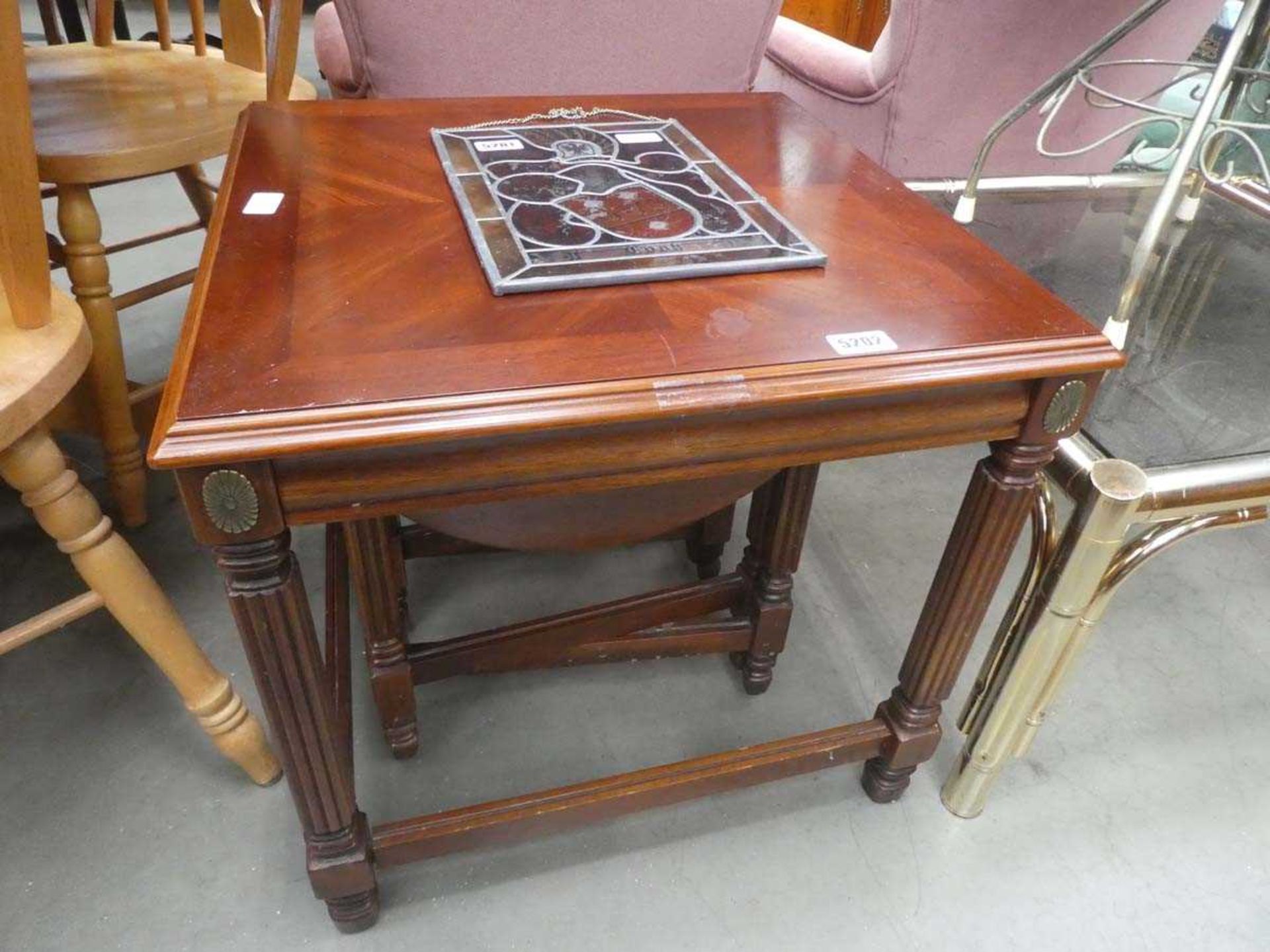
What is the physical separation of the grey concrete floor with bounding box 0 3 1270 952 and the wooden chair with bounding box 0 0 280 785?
0.17m

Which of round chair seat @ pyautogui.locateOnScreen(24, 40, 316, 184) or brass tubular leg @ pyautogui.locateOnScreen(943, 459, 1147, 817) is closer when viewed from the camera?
brass tubular leg @ pyautogui.locateOnScreen(943, 459, 1147, 817)

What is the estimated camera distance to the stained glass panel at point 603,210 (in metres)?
0.65

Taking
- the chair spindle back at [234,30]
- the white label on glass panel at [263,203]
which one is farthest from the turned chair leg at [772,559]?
the chair spindle back at [234,30]

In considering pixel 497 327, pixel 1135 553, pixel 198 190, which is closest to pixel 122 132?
pixel 198 190

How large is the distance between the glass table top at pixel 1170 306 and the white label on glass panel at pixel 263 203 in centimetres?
76

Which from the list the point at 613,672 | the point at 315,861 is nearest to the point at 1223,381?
the point at 613,672

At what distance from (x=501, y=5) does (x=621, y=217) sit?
66 centimetres

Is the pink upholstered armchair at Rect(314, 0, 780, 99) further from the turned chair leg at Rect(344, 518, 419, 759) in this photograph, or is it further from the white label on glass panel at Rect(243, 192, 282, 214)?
the turned chair leg at Rect(344, 518, 419, 759)

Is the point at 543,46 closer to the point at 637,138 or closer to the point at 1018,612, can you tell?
the point at 637,138

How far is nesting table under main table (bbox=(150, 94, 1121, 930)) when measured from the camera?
529 millimetres

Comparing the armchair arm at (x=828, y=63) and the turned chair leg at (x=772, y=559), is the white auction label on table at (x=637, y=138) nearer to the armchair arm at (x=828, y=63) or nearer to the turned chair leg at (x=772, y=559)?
the turned chair leg at (x=772, y=559)

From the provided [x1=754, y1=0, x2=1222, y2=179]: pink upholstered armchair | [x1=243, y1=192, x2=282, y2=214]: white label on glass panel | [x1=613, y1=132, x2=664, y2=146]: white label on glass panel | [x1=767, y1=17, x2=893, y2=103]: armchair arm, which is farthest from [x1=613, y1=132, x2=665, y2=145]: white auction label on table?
[x1=767, y1=17, x2=893, y2=103]: armchair arm

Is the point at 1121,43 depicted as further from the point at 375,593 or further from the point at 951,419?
→ the point at 375,593

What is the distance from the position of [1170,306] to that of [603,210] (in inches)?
31.3
